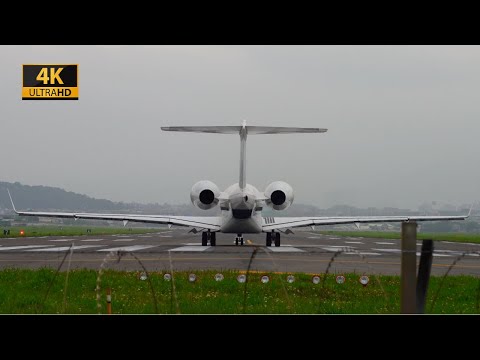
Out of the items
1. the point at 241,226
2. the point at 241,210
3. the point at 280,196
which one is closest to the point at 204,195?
the point at 241,210

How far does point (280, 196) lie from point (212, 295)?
19.6m

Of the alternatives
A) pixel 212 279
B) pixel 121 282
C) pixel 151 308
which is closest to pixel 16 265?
pixel 121 282

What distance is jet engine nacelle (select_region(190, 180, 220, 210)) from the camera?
3278cm

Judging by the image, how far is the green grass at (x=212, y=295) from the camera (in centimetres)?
1150

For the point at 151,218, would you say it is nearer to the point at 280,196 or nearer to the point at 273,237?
the point at 273,237

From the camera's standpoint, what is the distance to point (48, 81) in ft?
30.0

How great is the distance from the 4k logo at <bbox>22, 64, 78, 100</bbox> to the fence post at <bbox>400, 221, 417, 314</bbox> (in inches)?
225

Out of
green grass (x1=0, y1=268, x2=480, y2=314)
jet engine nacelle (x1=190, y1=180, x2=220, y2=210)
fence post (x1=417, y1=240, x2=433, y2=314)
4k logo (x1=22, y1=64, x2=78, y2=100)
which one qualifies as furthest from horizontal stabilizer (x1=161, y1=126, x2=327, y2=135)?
fence post (x1=417, y1=240, x2=433, y2=314)

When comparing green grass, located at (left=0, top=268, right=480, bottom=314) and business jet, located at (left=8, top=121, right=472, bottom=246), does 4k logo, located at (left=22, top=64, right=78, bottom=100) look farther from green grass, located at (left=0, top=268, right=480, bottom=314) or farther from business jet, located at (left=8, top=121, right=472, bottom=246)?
business jet, located at (left=8, top=121, right=472, bottom=246)
